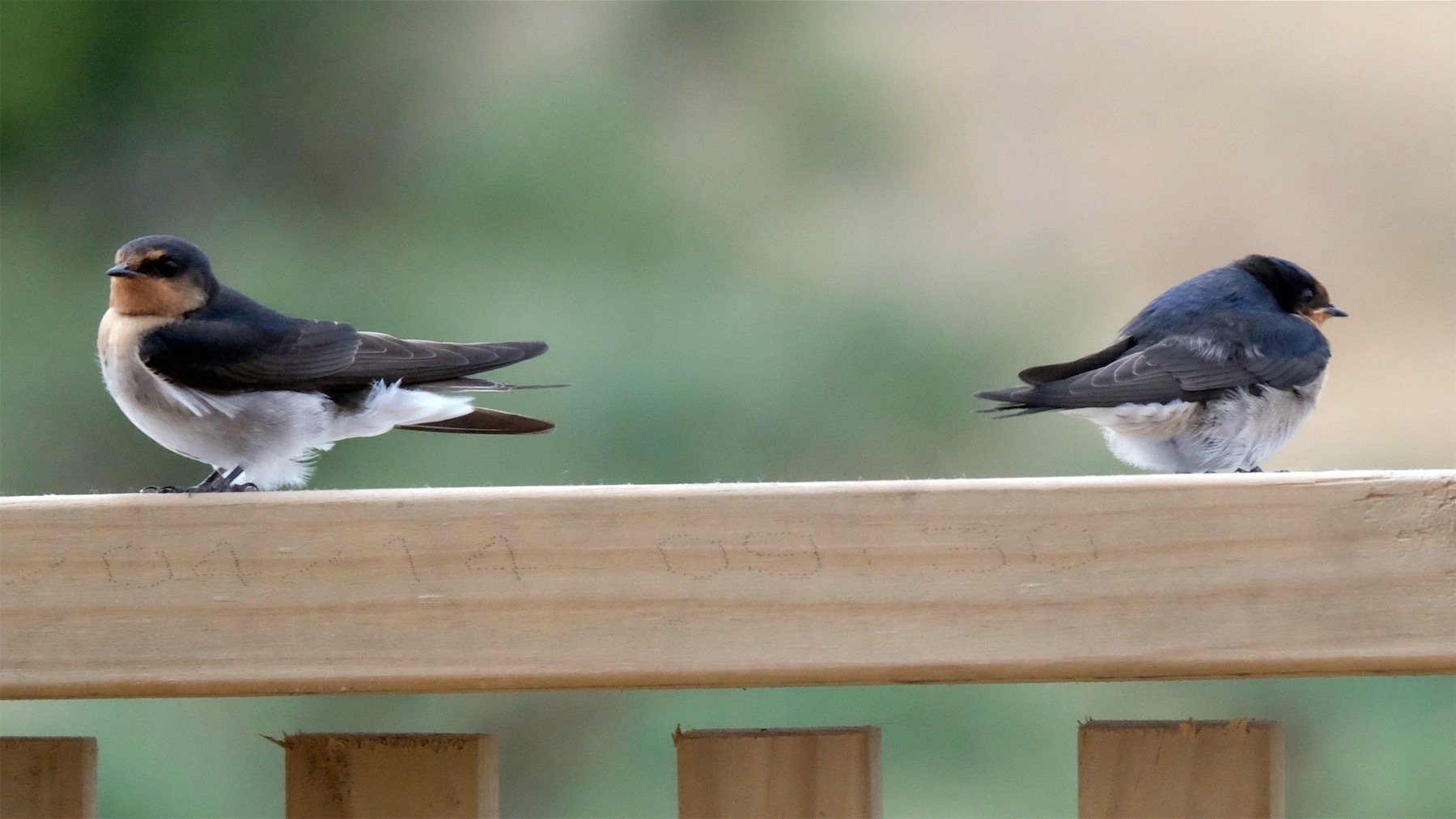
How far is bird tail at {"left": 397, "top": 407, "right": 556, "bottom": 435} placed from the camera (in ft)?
5.35

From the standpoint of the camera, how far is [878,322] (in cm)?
272

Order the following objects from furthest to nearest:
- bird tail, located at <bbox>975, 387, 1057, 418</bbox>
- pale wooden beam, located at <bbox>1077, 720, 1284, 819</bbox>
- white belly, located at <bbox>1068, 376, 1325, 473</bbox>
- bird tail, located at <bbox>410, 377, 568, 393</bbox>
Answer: white belly, located at <bbox>1068, 376, 1325, 473</bbox>
bird tail, located at <bbox>975, 387, 1057, 418</bbox>
bird tail, located at <bbox>410, 377, 568, 393</bbox>
pale wooden beam, located at <bbox>1077, 720, 1284, 819</bbox>

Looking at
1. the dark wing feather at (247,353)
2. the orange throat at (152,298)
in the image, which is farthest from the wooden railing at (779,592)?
the orange throat at (152,298)

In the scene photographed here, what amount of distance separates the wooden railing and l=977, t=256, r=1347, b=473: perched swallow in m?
1.00

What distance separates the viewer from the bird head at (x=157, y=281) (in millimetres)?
1800

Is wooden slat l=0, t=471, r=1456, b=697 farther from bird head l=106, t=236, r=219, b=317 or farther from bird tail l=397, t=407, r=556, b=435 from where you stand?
bird head l=106, t=236, r=219, b=317

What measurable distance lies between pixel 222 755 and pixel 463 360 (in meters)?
1.34

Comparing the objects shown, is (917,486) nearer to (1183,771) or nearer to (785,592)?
(785,592)

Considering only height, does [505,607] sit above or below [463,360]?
below

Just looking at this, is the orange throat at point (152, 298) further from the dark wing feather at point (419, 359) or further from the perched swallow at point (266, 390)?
the dark wing feather at point (419, 359)

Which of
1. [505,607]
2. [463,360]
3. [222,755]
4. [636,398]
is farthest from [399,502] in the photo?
[222,755]

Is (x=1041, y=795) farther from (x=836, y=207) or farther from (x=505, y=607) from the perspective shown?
(x=505, y=607)

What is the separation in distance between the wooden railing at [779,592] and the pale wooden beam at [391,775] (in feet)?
0.35

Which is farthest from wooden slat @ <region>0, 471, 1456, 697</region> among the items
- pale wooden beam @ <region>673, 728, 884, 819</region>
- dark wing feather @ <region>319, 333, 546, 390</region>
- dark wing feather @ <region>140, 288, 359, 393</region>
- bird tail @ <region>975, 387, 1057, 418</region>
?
bird tail @ <region>975, 387, 1057, 418</region>
